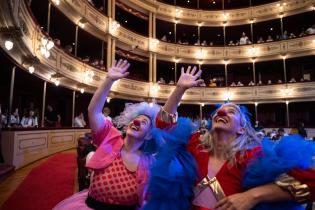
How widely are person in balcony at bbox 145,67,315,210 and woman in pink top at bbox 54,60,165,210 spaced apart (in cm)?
31

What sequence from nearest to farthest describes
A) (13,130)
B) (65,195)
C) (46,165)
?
(65,195)
(13,130)
(46,165)

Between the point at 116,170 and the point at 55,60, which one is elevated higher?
the point at 55,60

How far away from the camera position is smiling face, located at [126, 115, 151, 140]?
5.34 feet

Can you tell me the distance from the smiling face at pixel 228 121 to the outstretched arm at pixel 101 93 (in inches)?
26.7

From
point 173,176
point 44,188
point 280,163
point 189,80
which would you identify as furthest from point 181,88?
point 44,188

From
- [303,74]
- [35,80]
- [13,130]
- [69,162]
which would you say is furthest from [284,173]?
[303,74]

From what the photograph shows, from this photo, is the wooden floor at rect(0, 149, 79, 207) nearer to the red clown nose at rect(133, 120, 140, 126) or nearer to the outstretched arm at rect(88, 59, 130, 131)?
the outstretched arm at rect(88, 59, 130, 131)

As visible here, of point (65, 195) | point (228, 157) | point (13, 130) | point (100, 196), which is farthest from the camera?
point (13, 130)

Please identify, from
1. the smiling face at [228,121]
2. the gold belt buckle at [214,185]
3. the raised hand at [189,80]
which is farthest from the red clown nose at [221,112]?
the gold belt buckle at [214,185]

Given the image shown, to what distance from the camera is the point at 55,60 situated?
8422 mm

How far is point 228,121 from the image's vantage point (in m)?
1.33

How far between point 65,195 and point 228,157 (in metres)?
3.41

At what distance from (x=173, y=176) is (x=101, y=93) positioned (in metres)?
0.76

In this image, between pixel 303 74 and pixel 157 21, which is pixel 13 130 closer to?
pixel 157 21
